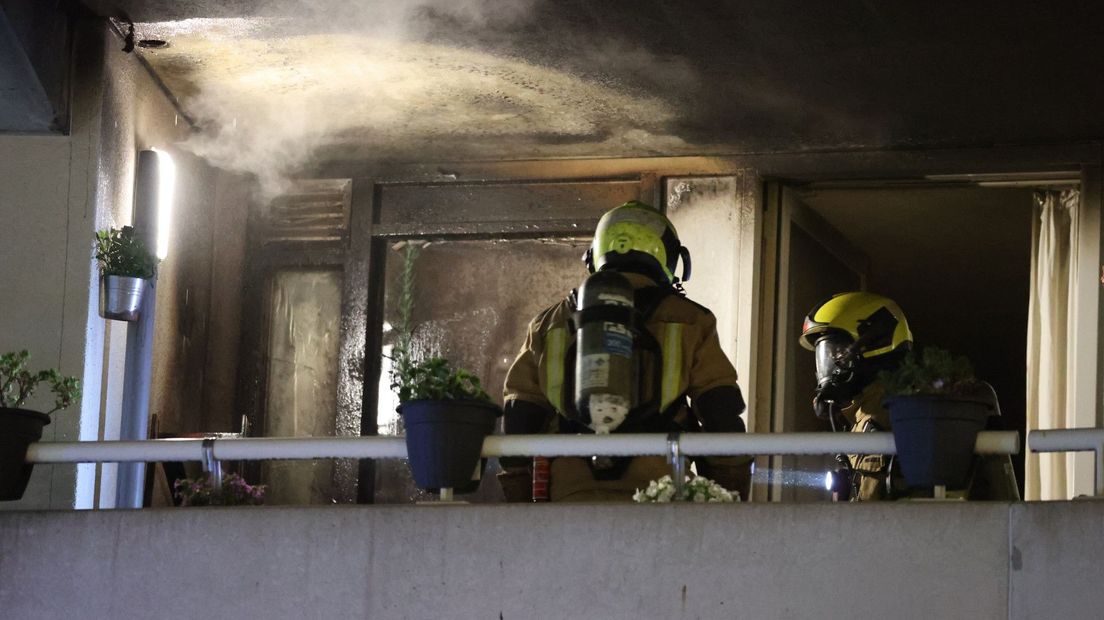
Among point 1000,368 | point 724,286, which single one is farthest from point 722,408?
point 1000,368

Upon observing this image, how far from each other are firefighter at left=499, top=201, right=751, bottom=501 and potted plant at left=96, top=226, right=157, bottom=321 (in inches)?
98.3

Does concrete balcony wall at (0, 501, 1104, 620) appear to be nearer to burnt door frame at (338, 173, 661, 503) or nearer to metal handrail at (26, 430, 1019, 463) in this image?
metal handrail at (26, 430, 1019, 463)

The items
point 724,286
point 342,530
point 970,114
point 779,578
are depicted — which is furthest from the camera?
point 724,286

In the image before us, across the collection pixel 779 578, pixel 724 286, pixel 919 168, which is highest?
pixel 919 168

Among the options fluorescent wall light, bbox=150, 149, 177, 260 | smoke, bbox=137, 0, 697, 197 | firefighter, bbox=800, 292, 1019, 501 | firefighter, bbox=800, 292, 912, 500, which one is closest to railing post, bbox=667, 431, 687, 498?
firefighter, bbox=800, 292, 1019, 501

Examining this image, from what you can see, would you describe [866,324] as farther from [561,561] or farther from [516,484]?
[561,561]

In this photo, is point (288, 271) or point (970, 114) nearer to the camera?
point (970, 114)

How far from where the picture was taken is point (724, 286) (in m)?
9.62

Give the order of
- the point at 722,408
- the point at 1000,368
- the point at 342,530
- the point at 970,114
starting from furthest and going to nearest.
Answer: the point at 1000,368
the point at 970,114
the point at 722,408
the point at 342,530

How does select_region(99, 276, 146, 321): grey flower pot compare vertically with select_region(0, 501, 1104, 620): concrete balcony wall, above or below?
above

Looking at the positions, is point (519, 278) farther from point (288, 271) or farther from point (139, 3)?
point (139, 3)

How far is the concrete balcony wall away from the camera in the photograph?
15.9 feet

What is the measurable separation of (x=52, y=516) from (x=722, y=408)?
2419mm

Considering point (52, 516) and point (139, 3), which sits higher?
point (139, 3)
